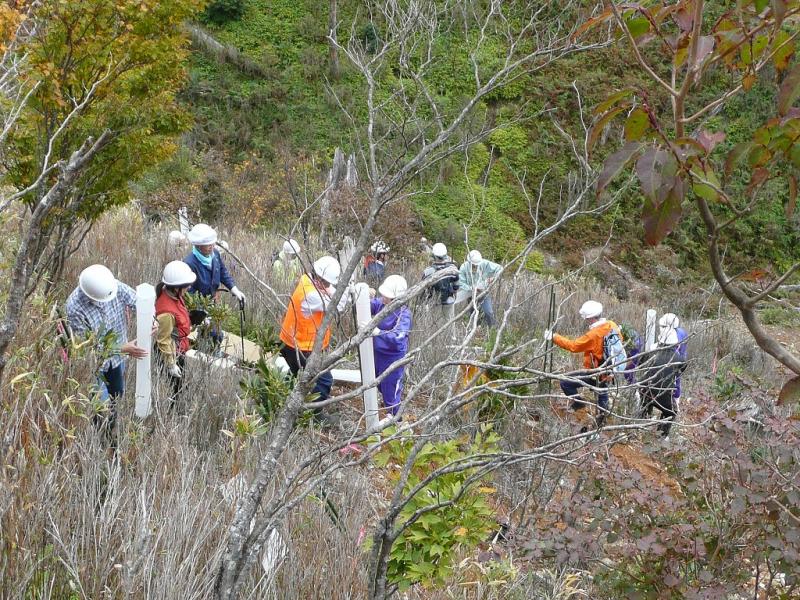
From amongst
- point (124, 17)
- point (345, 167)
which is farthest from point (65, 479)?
point (345, 167)

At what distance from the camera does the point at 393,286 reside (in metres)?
5.91

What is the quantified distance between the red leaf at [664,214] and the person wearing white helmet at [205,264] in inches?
206

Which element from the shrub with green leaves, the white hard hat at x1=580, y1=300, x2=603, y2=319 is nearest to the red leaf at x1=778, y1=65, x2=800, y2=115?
the shrub with green leaves

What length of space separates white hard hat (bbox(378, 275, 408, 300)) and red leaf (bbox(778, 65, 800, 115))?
4.30m

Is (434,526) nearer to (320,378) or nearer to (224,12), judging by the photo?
(320,378)

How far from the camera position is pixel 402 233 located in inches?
528

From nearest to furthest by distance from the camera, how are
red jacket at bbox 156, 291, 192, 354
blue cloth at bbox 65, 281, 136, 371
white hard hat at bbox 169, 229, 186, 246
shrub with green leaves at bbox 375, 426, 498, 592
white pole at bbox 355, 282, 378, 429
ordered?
1. shrub with green leaves at bbox 375, 426, 498, 592
2. blue cloth at bbox 65, 281, 136, 371
3. white pole at bbox 355, 282, 378, 429
4. red jacket at bbox 156, 291, 192, 354
5. white hard hat at bbox 169, 229, 186, 246

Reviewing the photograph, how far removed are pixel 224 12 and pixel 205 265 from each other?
1896 cm

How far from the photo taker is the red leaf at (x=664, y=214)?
1.39 metres

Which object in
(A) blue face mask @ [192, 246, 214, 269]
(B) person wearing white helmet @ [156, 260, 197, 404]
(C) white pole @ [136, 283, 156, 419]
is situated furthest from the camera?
(A) blue face mask @ [192, 246, 214, 269]

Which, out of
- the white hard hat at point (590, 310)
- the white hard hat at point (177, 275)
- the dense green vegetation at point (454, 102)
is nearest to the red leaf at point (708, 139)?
Result: the white hard hat at point (177, 275)

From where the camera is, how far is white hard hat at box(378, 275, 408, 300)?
5.77m

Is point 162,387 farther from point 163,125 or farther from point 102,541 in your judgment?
point 163,125

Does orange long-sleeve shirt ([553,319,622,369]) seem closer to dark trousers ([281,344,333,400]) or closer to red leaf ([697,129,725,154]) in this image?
dark trousers ([281,344,333,400])
